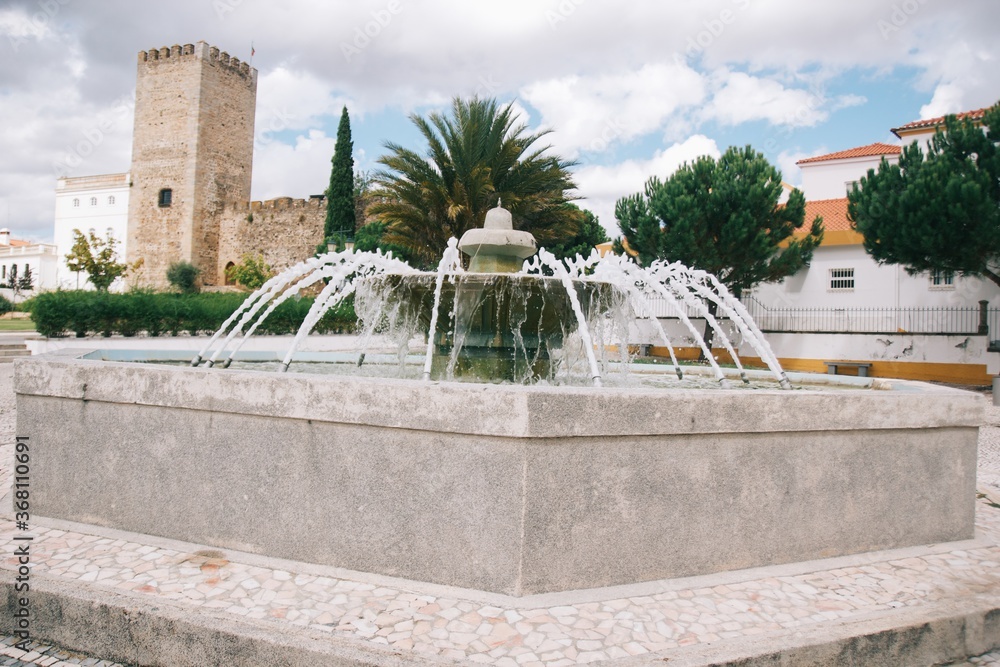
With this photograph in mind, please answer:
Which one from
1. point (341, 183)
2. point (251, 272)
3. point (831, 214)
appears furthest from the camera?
point (251, 272)

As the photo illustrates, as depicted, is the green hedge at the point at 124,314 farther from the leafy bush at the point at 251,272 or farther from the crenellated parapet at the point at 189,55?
the crenellated parapet at the point at 189,55

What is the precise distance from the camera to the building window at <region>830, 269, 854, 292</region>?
22422 mm

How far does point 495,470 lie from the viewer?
2709 mm

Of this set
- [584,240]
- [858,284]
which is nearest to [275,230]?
[584,240]

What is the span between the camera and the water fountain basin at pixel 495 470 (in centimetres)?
273

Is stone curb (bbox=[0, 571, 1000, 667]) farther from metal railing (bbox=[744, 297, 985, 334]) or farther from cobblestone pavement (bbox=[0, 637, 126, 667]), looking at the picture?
metal railing (bbox=[744, 297, 985, 334])

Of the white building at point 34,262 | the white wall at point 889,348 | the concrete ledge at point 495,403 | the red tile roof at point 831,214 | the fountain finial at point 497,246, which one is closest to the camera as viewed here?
the concrete ledge at point 495,403

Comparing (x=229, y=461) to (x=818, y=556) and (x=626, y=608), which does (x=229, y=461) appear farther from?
(x=818, y=556)

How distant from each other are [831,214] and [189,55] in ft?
118

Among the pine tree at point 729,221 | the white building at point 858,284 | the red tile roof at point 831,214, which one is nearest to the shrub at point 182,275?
the pine tree at point 729,221

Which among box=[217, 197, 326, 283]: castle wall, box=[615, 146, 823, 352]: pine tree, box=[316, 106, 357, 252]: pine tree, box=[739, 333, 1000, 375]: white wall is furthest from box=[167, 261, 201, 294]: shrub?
box=[739, 333, 1000, 375]: white wall

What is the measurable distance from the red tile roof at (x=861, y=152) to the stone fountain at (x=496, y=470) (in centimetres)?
3056

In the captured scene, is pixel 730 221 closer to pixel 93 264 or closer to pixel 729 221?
→ pixel 729 221

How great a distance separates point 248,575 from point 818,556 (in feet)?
8.93
